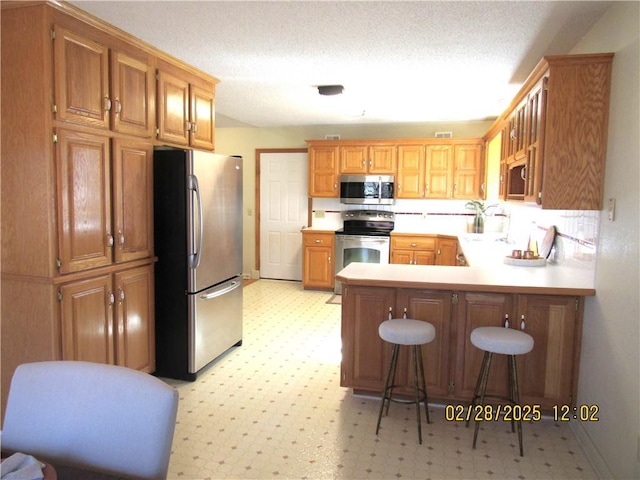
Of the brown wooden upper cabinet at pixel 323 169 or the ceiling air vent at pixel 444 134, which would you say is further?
the brown wooden upper cabinet at pixel 323 169

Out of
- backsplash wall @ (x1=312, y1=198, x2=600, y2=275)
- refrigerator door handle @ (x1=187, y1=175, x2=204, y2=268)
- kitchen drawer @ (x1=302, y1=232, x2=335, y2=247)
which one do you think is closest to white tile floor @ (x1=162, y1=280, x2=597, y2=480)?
refrigerator door handle @ (x1=187, y1=175, x2=204, y2=268)

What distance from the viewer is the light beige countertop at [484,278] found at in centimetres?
264

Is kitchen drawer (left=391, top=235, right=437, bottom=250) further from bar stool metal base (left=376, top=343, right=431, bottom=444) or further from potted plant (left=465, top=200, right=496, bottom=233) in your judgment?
bar stool metal base (left=376, top=343, right=431, bottom=444)

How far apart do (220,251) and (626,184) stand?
2666 millimetres

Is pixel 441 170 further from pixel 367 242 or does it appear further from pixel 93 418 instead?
pixel 93 418

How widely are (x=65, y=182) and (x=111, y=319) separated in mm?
899

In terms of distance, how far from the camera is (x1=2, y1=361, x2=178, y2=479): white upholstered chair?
1167mm

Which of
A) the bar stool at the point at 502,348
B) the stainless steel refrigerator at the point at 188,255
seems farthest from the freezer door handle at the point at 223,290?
the bar stool at the point at 502,348

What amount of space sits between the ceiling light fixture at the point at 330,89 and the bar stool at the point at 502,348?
2535mm

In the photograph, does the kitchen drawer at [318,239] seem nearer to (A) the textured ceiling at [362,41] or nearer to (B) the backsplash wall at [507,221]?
(B) the backsplash wall at [507,221]

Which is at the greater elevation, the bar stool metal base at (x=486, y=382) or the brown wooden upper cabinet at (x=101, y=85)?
the brown wooden upper cabinet at (x=101, y=85)

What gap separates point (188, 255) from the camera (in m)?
3.25

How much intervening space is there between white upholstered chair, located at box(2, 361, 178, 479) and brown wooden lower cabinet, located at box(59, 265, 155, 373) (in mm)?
1378

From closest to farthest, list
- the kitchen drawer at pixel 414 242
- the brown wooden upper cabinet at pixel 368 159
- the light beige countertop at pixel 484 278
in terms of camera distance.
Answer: the light beige countertop at pixel 484 278 < the kitchen drawer at pixel 414 242 < the brown wooden upper cabinet at pixel 368 159
